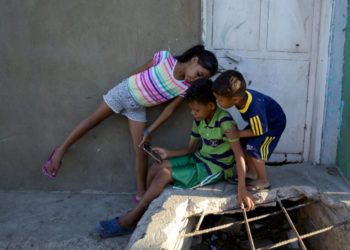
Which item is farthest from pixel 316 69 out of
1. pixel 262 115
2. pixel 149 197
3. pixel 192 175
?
pixel 149 197

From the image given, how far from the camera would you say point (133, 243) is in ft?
7.67

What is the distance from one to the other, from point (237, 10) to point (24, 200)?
2426 millimetres

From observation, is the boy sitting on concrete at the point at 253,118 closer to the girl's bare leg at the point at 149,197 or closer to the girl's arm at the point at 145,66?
the girl's bare leg at the point at 149,197

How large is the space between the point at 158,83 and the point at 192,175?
770mm

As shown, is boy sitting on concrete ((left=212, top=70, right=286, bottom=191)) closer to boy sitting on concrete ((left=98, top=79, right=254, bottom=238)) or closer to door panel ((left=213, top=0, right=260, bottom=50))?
boy sitting on concrete ((left=98, top=79, right=254, bottom=238))

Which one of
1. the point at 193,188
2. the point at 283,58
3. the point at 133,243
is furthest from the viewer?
the point at 283,58

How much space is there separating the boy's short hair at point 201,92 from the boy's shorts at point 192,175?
1.72ft

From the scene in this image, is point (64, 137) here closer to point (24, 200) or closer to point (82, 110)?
point (82, 110)

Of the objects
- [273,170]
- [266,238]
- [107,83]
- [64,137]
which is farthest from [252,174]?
[64,137]

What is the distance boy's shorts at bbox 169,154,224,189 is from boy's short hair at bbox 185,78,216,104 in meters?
0.53

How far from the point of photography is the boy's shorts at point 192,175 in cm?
300

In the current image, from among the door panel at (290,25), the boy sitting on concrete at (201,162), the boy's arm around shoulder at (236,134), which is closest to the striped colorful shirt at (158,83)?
the boy sitting on concrete at (201,162)

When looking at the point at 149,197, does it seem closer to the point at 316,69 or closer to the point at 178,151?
the point at 178,151

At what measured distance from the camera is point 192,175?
3018 mm
